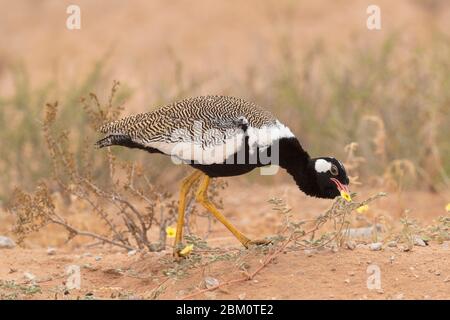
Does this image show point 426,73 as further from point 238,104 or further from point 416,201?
point 238,104

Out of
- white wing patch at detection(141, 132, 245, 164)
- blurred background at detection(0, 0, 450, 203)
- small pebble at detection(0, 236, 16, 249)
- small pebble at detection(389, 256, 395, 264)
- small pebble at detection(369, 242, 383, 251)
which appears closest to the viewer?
small pebble at detection(389, 256, 395, 264)

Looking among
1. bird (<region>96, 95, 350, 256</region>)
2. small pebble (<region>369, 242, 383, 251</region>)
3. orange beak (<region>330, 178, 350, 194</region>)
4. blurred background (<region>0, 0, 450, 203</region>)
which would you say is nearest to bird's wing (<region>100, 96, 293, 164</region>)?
bird (<region>96, 95, 350, 256</region>)

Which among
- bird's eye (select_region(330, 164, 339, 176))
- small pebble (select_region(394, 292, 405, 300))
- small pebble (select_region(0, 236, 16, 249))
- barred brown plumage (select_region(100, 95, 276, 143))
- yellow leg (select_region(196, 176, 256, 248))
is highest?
barred brown plumage (select_region(100, 95, 276, 143))

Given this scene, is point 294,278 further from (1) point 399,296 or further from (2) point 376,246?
(2) point 376,246

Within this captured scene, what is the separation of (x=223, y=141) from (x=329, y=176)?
0.68m

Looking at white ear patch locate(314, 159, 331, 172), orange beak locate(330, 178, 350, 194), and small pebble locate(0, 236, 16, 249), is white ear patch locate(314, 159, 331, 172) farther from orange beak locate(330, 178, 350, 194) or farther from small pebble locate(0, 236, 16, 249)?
small pebble locate(0, 236, 16, 249)

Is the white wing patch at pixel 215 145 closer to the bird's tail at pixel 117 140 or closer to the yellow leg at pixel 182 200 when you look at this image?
the bird's tail at pixel 117 140

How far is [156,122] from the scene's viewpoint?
5.32 metres

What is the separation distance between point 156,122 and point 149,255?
853 millimetres

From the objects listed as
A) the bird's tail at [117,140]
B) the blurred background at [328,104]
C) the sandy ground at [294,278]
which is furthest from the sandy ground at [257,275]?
the blurred background at [328,104]

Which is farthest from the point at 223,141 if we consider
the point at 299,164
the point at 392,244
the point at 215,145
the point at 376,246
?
the point at 392,244

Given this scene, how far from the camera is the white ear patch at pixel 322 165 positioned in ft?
17.6

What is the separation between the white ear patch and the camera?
5.38 metres
